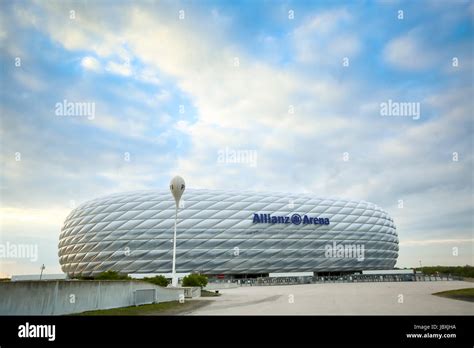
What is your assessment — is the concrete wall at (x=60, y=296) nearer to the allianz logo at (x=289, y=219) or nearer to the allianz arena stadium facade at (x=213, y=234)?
the allianz arena stadium facade at (x=213, y=234)

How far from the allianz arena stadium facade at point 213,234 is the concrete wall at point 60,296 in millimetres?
43020

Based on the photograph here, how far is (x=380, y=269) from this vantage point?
7962 centimetres

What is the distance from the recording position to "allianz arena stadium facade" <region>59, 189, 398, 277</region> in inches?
2451

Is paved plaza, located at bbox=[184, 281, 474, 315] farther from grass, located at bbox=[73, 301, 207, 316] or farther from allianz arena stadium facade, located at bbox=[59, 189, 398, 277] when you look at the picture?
allianz arena stadium facade, located at bbox=[59, 189, 398, 277]

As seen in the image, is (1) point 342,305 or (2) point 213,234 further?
(2) point 213,234

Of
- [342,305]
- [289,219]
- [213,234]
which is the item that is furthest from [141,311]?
[289,219]

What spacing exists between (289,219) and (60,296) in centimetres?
5615

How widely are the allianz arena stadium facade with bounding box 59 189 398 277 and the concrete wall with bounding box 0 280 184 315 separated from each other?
141 ft

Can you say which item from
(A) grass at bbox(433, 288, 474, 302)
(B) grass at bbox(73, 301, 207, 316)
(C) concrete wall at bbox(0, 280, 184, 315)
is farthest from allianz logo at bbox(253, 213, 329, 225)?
(C) concrete wall at bbox(0, 280, 184, 315)

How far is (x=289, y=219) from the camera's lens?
68625 mm

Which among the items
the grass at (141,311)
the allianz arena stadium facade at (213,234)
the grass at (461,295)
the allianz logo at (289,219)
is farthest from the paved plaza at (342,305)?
the allianz logo at (289,219)

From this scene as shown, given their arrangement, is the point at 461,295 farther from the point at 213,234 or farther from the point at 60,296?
the point at 213,234
